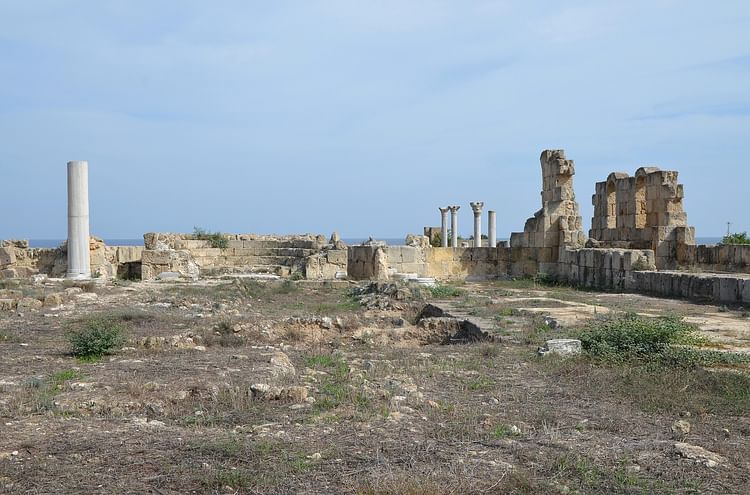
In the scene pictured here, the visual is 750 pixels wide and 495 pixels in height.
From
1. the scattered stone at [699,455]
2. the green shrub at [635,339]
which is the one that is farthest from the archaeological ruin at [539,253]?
the scattered stone at [699,455]

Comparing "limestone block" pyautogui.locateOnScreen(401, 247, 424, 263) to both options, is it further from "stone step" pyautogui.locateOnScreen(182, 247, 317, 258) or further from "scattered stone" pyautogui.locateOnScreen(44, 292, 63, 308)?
"scattered stone" pyautogui.locateOnScreen(44, 292, 63, 308)

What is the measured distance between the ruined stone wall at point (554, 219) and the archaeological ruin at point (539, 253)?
28mm

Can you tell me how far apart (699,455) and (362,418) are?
2.25 metres

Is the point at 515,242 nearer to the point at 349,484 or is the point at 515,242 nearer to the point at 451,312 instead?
the point at 451,312

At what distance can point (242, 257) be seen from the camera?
89.4 ft

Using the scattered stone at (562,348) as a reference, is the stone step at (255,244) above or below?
above

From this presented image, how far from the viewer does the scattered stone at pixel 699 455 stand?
450 cm

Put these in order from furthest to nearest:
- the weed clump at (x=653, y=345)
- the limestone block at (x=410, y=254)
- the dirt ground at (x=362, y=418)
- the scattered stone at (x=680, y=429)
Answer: the limestone block at (x=410, y=254) < the weed clump at (x=653, y=345) < the scattered stone at (x=680, y=429) < the dirt ground at (x=362, y=418)

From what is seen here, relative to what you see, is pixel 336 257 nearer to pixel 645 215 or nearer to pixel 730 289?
pixel 645 215

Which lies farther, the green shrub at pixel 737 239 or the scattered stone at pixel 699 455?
the green shrub at pixel 737 239

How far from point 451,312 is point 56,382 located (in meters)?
6.95

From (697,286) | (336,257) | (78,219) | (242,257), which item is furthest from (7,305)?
(242,257)

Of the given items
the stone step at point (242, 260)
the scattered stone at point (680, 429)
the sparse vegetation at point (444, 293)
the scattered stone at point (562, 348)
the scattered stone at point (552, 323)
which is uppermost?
the stone step at point (242, 260)

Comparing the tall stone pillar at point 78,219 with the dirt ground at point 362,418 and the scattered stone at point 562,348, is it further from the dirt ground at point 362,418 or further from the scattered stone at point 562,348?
the scattered stone at point 562,348
